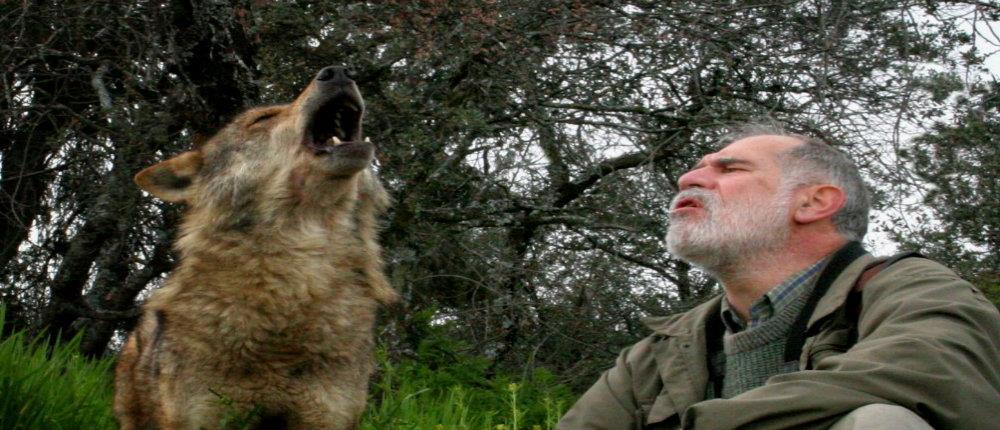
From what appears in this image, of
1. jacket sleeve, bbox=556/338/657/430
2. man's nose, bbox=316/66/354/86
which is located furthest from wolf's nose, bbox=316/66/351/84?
jacket sleeve, bbox=556/338/657/430

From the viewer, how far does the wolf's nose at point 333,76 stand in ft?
15.9

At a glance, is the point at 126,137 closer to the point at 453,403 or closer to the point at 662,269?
the point at 453,403

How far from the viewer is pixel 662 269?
8.19 meters

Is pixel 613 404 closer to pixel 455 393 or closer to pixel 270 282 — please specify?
pixel 270 282

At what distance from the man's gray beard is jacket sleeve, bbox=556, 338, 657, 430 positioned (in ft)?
1.23

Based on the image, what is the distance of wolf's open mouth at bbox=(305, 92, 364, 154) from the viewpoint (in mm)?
4859

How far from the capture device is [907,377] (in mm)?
2916

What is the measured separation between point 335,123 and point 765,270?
2.01 m

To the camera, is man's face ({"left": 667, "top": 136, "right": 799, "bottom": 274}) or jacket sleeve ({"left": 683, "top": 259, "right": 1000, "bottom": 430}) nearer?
jacket sleeve ({"left": 683, "top": 259, "right": 1000, "bottom": 430})

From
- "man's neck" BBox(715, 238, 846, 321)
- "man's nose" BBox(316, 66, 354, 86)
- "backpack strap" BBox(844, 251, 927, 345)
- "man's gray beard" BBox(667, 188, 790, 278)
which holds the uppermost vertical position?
"man's nose" BBox(316, 66, 354, 86)

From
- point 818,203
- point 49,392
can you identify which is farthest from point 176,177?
point 818,203

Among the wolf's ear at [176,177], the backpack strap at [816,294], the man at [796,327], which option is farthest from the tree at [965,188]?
the wolf's ear at [176,177]

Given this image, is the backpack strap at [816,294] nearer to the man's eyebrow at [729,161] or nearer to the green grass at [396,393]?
the man's eyebrow at [729,161]

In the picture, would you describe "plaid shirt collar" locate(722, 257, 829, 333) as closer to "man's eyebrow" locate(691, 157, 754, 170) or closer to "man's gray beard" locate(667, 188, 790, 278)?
"man's gray beard" locate(667, 188, 790, 278)
